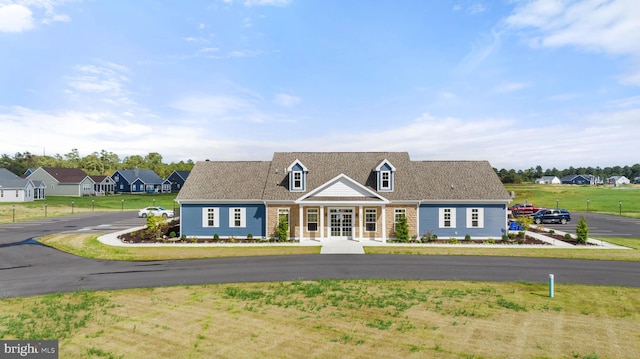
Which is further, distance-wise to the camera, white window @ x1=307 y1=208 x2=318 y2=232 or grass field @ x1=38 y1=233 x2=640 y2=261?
white window @ x1=307 y1=208 x2=318 y2=232

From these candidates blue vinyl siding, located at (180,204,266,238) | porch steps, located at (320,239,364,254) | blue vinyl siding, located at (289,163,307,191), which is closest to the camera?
porch steps, located at (320,239,364,254)

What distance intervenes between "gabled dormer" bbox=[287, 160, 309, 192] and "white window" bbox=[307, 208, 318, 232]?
2.54 m

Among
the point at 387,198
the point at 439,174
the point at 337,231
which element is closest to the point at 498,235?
the point at 439,174

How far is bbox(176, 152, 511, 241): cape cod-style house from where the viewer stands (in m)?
31.5

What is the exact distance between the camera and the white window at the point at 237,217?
32.3 meters

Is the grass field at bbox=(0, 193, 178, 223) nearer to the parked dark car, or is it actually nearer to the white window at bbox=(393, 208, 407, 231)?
the white window at bbox=(393, 208, 407, 231)

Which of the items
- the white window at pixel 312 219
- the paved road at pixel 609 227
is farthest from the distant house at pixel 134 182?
the paved road at pixel 609 227

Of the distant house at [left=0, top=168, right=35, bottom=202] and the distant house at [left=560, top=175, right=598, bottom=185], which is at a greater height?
the distant house at [left=560, top=175, right=598, bottom=185]

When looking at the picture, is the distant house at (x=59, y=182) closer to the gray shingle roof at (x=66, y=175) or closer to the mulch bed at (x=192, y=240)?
the gray shingle roof at (x=66, y=175)

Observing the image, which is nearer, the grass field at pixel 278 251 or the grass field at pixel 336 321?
the grass field at pixel 336 321

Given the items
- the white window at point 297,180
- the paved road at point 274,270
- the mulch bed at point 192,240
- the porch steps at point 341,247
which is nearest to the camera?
the paved road at point 274,270

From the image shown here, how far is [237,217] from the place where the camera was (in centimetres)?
3247

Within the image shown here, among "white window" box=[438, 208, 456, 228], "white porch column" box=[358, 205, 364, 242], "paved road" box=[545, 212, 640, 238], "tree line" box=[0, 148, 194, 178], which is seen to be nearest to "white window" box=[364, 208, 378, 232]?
"white porch column" box=[358, 205, 364, 242]

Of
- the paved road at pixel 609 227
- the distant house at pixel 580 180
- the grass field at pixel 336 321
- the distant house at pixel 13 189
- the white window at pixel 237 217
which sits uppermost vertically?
the distant house at pixel 580 180
